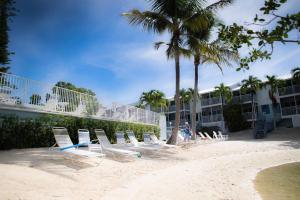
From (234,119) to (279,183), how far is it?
33.7m

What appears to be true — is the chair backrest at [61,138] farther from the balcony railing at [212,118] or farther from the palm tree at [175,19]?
the balcony railing at [212,118]

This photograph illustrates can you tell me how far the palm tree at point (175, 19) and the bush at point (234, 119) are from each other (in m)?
25.8

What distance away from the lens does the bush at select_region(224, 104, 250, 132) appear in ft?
132

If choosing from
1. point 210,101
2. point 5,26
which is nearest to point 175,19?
point 5,26

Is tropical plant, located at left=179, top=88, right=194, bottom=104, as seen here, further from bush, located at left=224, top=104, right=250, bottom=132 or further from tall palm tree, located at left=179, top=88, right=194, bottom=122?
bush, located at left=224, top=104, right=250, bottom=132

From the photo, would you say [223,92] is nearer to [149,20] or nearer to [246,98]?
[246,98]

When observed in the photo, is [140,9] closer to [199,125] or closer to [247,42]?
[247,42]

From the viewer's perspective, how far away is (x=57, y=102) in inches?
519

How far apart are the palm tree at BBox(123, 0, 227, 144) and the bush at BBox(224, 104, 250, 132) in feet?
84.5

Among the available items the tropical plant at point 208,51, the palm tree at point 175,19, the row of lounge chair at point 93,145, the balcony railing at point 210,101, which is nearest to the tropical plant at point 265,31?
the row of lounge chair at point 93,145

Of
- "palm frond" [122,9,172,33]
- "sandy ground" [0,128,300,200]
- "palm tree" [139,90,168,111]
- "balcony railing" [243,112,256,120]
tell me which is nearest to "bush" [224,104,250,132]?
"balcony railing" [243,112,256,120]

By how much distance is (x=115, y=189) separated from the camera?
6.36 meters

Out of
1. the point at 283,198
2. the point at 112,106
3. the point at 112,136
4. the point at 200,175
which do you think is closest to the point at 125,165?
the point at 200,175

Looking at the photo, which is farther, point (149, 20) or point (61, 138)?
point (149, 20)
